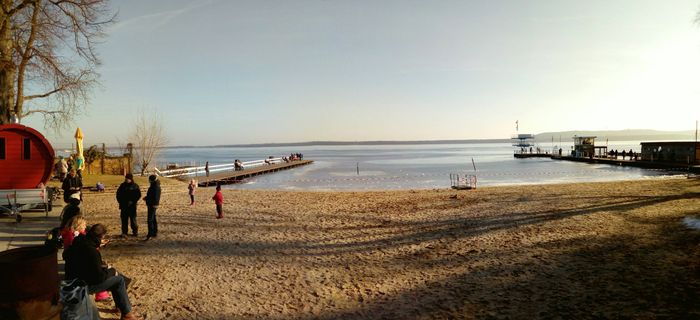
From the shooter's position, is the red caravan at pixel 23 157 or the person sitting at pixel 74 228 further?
the red caravan at pixel 23 157

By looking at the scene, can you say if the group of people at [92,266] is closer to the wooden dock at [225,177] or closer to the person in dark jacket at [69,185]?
the person in dark jacket at [69,185]

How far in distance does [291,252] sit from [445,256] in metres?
3.80

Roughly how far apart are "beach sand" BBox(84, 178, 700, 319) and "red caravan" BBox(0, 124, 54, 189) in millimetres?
2405

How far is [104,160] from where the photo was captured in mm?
30609

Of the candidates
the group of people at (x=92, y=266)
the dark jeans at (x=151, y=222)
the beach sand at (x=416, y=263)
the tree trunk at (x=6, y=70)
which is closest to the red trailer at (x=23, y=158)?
the beach sand at (x=416, y=263)

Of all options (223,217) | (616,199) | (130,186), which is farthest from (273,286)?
(616,199)

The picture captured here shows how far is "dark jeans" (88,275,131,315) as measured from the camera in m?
4.94

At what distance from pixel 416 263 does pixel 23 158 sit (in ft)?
45.4

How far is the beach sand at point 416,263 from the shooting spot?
6418 mm

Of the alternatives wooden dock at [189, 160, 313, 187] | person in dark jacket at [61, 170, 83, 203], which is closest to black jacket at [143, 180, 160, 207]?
person in dark jacket at [61, 170, 83, 203]

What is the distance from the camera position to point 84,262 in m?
4.82

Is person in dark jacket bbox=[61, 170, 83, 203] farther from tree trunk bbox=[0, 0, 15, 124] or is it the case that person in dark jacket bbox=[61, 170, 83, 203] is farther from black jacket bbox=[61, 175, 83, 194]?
tree trunk bbox=[0, 0, 15, 124]

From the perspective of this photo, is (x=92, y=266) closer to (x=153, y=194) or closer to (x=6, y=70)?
(x=153, y=194)

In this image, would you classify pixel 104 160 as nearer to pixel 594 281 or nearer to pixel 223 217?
pixel 223 217
